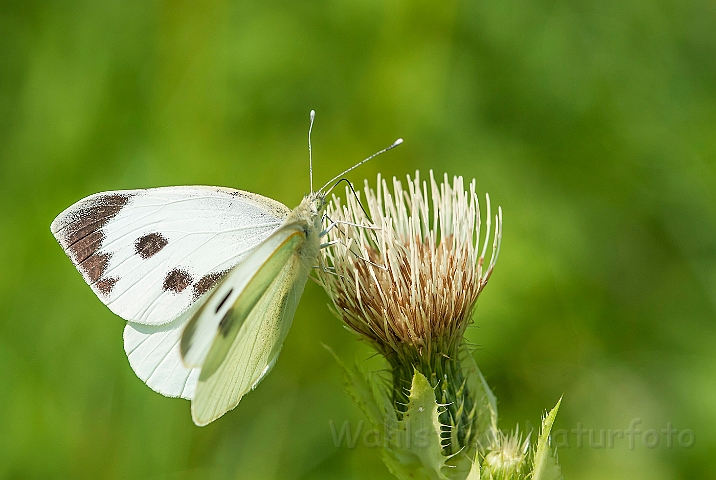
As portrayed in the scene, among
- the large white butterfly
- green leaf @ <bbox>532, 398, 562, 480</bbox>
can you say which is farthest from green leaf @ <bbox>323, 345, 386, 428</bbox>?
green leaf @ <bbox>532, 398, 562, 480</bbox>

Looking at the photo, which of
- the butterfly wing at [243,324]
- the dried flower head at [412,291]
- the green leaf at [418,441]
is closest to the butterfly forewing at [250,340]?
the butterfly wing at [243,324]

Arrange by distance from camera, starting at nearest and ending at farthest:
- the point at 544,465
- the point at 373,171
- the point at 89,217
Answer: the point at 544,465, the point at 89,217, the point at 373,171

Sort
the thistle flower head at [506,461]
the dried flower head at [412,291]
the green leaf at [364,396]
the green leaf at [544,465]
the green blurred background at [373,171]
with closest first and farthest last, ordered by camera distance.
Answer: the green leaf at [544,465], the thistle flower head at [506,461], the green leaf at [364,396], the dried flower head at [412,291], the green blurred background at [373,171]

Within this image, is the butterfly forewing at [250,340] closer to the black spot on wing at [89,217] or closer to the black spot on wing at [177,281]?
the black spot on wing at [177,281]

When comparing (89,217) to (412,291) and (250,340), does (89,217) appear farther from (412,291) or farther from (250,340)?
(412,291)

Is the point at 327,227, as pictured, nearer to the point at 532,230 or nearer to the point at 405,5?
the point at 532,230

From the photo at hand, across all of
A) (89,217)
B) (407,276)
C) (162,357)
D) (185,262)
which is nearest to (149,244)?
(185,262)

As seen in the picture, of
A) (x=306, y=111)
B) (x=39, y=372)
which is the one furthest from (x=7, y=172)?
(x=306, y=111)
